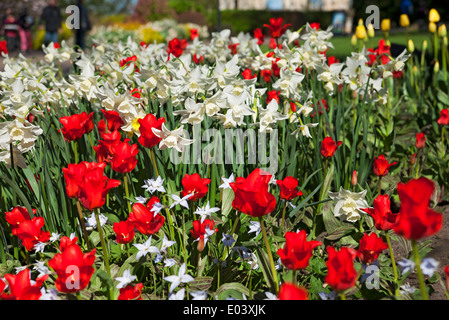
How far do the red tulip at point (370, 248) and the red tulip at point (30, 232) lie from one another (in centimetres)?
116

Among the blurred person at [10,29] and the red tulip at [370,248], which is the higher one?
the blurred person at [10,29]

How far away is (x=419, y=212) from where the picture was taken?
968 mm

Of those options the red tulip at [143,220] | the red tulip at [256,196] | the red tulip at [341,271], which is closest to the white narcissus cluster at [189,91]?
the red tulip at [143,220]

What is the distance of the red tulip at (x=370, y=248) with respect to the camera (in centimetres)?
150

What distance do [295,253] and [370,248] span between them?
39 cm

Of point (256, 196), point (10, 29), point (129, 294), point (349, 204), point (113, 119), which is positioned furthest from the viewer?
point (10, 29)

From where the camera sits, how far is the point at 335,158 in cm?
256

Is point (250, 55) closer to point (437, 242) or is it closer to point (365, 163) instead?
point (365, 163)

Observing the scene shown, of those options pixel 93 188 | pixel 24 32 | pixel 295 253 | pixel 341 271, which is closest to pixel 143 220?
pixel 93 188

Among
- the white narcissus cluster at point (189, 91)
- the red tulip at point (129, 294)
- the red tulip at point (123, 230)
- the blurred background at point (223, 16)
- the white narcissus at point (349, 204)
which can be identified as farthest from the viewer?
the blurred background at point (223, 16)

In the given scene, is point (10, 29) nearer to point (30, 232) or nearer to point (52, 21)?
point (52, 21)

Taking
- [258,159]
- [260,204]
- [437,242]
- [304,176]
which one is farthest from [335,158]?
[260,204]

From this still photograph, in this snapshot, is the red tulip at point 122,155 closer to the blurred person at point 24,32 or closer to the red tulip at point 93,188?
the red tulip at point 93,188

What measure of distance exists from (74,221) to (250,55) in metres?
2.49
